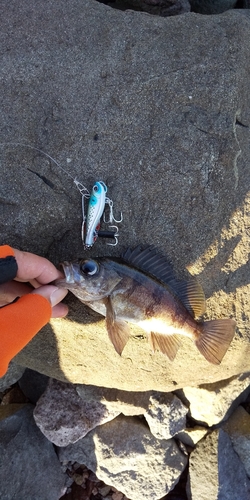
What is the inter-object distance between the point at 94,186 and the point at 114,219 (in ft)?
1.11

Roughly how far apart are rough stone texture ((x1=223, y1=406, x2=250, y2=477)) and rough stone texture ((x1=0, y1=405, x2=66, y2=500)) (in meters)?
1.95

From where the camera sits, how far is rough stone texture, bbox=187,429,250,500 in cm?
476

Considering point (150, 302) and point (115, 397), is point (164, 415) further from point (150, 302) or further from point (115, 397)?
point (150, 302)

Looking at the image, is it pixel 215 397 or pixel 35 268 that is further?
pixel 215 397

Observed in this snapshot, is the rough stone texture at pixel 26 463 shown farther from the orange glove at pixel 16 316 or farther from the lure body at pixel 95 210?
the lure body at pixel 95 210

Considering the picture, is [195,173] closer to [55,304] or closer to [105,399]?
[55,304]

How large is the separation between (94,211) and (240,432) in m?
3.14

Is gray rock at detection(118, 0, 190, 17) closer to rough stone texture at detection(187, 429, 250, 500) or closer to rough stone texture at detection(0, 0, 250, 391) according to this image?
rough stone texture at detection(0, 0, 250, 391)

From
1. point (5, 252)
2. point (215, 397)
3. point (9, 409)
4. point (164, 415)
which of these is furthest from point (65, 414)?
point (5, 252)

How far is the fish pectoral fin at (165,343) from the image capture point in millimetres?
3684

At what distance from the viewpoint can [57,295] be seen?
345cm

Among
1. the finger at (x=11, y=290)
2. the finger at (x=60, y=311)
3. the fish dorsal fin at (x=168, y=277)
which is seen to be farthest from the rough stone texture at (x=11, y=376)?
the fish dorsal fin at (x=168, y=277)

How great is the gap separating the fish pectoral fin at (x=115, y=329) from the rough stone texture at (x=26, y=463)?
6.80 ft

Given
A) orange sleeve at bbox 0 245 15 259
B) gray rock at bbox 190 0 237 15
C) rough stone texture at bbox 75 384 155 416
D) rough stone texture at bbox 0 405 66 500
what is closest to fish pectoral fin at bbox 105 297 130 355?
orange sleeve at bbox 0 245 15 259
